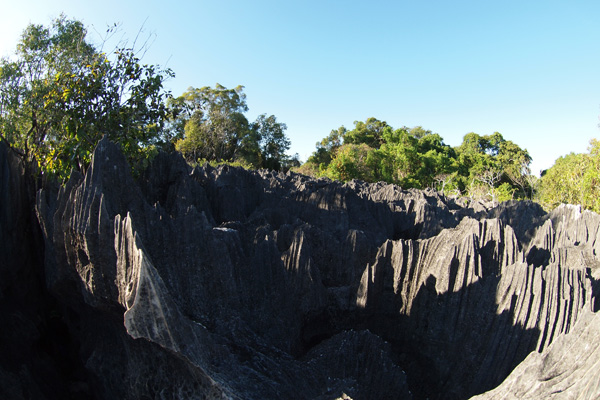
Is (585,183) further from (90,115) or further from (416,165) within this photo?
(90,115)

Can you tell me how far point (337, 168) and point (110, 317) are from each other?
2555 centimetres

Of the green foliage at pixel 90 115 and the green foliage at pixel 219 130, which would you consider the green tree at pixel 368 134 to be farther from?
the green foliage at pixel 90 115

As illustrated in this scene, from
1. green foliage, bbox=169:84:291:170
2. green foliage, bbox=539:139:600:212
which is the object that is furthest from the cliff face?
green foliage, bbox=169:84:291:170

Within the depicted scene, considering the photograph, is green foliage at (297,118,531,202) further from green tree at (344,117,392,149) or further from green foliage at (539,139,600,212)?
green foliage at (539,139,600,212)

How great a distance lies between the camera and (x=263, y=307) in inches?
138

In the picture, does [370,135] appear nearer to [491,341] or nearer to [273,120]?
[273,120]

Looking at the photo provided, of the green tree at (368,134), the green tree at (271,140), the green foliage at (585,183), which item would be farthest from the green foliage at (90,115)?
the green tree at (368,134)

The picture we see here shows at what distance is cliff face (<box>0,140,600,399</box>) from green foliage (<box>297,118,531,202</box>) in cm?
2055

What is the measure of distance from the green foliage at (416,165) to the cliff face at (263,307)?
20.5 meters

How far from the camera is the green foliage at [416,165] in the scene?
28.5 m

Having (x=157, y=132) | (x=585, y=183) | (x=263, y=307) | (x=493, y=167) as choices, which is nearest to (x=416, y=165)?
(x=493, y=167)

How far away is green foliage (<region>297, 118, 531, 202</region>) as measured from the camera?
28516 mm

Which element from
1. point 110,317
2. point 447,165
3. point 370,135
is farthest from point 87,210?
point 370,135

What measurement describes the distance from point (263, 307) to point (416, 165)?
30.0 meters
